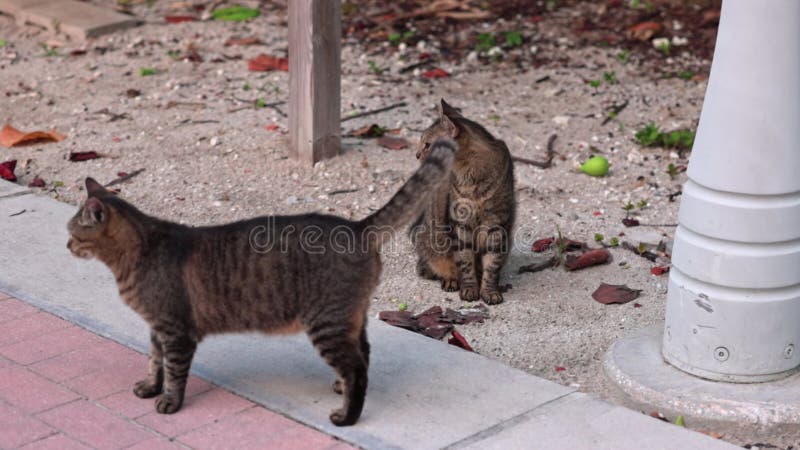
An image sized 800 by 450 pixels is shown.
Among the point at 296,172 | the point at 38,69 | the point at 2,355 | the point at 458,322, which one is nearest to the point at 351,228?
the point at 458,322

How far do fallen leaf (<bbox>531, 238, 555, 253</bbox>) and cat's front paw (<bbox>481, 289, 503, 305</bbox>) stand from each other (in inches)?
26.0

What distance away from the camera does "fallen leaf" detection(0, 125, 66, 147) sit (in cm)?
797

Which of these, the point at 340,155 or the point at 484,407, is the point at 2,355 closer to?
the point at 484,407

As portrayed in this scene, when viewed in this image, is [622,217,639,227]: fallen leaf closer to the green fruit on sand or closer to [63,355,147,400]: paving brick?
the green fruit on sand

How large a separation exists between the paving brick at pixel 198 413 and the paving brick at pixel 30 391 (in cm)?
40

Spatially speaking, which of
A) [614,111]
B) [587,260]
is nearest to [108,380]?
[587,260]

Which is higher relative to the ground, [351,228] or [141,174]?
[351,228]

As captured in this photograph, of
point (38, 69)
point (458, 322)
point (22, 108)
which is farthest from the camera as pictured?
point (38, 69)

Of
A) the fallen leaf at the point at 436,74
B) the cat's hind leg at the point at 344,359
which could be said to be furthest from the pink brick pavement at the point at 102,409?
the fallen leaf at the point at 436,74

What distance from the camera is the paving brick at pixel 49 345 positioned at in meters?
4.95

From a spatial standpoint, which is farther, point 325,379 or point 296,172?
point 296,172

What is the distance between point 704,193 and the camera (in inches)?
176

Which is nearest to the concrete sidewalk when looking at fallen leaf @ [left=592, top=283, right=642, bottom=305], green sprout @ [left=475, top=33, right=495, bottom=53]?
fallen leaf @ [left=592, top=283, right=642, bottom=305]

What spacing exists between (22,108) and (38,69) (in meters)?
1.01
